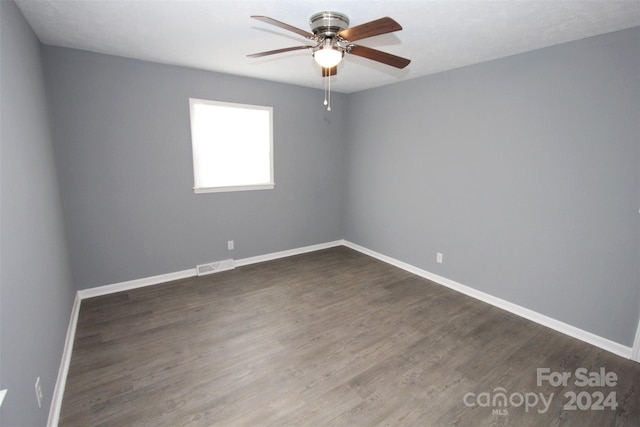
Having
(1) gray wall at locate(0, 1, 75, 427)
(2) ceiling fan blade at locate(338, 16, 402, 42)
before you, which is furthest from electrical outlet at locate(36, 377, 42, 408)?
(2) ceiling fan blade at locate(338, 16, 402, 42)

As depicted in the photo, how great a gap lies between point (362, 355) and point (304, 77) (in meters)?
3.29

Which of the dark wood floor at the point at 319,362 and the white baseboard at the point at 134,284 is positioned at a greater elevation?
the white baseboard at the point at 134,284

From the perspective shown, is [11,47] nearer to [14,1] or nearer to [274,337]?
[14,1]

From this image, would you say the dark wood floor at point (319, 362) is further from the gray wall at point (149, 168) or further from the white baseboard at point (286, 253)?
the white baseboard at point (286, 253)

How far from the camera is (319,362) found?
7.46ft

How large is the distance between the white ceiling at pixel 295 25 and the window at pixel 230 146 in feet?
2.25

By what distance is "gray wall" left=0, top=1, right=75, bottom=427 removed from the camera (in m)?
1.31

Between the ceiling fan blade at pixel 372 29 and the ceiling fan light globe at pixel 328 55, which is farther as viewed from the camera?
the ceiling fan light globe at pixel 328 55

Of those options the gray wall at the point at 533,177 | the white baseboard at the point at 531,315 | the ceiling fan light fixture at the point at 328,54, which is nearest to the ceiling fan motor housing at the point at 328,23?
the ceiling fan light fixture at the point at 328,54

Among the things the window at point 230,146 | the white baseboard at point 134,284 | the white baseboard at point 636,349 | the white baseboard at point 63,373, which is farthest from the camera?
the window at point 230,146

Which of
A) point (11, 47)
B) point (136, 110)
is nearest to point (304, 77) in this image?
point (136, 110)

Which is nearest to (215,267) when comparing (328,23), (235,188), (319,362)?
(235,188)

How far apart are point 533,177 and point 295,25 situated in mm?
2534

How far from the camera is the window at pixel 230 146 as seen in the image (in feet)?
11.9
